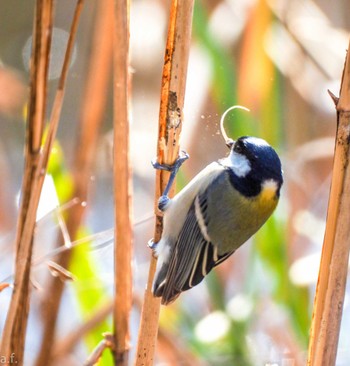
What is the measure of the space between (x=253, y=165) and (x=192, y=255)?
18 cm

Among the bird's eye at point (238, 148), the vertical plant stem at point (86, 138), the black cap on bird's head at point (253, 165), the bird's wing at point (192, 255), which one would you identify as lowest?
the bird's wing at point (192, 255)

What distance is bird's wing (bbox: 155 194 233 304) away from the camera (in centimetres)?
112

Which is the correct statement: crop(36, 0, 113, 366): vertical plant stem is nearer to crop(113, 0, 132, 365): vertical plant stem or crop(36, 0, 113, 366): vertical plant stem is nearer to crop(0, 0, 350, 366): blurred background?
crop(0, 0, 350, 366): blurred background

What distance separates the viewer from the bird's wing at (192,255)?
1.12m

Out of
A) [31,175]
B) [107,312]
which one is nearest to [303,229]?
[107,312]

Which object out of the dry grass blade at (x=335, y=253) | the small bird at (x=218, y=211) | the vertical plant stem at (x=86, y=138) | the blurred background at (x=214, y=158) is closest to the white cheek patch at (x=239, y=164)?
the small bird at (x=218, y=211)

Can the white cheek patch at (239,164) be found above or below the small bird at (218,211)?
above

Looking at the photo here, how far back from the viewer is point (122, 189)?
3.59 feet

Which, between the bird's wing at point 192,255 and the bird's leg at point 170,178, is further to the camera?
the bird's wing at point 192,255

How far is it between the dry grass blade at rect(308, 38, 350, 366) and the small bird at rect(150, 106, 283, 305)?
195mm

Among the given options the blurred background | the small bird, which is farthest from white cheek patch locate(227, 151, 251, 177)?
the blurred background

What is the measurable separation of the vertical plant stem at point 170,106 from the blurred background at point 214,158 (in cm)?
29

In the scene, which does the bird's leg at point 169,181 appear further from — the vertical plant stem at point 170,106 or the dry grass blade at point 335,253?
the dry grass blade at point 335,253

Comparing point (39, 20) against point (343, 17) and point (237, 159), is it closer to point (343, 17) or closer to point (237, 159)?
point (237, 159)
